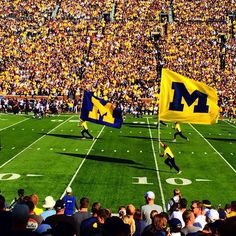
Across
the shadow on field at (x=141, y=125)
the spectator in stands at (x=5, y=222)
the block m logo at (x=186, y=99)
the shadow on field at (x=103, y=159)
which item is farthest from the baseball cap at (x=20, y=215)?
the shadow on field at (x=141, y=125)

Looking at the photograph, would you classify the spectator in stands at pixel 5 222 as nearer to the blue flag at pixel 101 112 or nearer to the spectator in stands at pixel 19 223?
the spectator in stands at pixel 19 223

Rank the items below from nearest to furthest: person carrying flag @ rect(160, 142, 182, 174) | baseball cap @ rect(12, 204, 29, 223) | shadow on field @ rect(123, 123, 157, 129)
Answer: baseball cap @ rect(12, 204, 29, 223) < person carrying flag @ rect(160, 142, 182, 174) < shadow on field @ rect(123, 123, 157, 129)

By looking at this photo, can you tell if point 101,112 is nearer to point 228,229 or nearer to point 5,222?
point 5,222

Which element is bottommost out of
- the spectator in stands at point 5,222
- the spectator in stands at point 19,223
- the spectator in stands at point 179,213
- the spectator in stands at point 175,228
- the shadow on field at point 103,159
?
the shadow on field at point 103,159

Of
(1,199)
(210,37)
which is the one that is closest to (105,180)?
(1,199)

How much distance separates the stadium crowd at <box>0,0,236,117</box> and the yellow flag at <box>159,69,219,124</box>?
31942mm

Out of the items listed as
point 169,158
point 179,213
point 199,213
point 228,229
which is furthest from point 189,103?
point 228,229

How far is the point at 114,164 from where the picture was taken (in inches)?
1005

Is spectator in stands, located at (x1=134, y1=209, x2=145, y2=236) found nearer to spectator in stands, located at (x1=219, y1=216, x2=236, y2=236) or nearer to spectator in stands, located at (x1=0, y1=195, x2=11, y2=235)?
spectator in stands, located at (x1=0, y1=195, x2=11, y2=235)

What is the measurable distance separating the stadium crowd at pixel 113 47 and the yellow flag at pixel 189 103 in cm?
3194

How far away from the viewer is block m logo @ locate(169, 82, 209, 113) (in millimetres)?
18891

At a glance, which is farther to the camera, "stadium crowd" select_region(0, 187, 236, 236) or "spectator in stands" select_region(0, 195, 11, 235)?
"spectator in stands" select_region(0, 195, 11, 235)

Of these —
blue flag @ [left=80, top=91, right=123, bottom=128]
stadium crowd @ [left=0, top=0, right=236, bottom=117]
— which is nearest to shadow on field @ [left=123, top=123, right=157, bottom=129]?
stadium crowd @ [left=0, top=0, right=236, bottom=117]

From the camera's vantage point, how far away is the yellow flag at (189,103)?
61.5 feet
